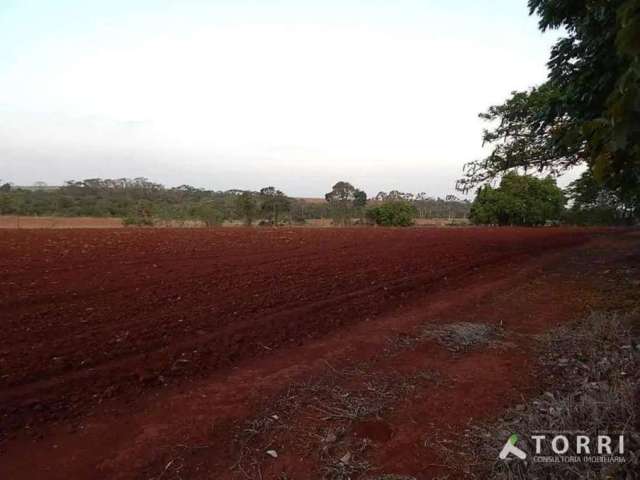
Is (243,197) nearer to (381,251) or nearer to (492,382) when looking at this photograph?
(381,251)

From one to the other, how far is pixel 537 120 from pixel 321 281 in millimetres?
5849

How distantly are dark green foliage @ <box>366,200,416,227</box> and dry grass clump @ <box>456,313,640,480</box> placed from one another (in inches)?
1986

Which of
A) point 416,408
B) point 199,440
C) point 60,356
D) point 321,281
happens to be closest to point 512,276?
point 321,281

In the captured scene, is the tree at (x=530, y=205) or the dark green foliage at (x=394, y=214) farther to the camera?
the dark green foliage at (x=394, y=214)

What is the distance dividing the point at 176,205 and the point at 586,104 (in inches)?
2227

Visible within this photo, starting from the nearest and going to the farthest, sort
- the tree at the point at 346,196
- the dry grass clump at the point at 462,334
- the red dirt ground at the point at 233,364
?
the red dirt ground at the point at 233,364 → the dry grass clump at the point at 462,334 → the tree at the point at 346,196

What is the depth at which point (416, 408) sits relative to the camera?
325cm

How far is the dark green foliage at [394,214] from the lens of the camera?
5397 cm

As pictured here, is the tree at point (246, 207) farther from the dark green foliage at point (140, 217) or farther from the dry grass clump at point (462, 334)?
the dry grass clump at point (462, 334)

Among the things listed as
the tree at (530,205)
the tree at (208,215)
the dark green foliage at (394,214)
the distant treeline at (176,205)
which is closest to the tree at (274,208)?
the distant treeline at (176,205)

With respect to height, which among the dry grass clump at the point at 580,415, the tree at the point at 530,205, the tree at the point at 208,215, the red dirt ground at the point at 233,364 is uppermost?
the tree at the point at 530,205

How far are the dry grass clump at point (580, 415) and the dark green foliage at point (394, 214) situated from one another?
50435 millimetres

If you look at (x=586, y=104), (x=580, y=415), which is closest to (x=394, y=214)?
(x=586, y=104)

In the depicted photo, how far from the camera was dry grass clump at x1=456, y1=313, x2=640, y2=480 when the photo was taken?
2197 millimetres
